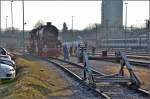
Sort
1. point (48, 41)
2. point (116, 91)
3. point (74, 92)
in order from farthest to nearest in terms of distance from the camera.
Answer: point (48, 41), point (116, 91), point (74, 92)

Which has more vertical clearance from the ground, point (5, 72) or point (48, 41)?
point (48, 41)

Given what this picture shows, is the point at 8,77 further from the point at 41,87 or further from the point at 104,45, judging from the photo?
the point at 104,45

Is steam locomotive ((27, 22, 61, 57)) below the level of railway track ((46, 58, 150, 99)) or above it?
above

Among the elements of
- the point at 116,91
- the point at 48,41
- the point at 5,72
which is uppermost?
the point at 48,41

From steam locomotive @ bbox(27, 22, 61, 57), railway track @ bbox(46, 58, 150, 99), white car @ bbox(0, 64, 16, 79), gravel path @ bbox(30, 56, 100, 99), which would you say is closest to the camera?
gravel path @ bbox(30, 56, 100, 99)

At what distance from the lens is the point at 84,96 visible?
15812 mm

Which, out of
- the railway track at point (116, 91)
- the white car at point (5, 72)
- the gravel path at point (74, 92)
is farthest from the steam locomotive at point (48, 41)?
the gravel path at point (74, 92)

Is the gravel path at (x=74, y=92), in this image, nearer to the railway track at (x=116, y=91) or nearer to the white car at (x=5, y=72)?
the railway track at (x=116, y=91)

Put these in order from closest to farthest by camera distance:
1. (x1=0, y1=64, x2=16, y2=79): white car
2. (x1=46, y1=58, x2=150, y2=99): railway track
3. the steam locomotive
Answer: (x1=46, y1=58, x2=150, y2=99): railway track, (x1=0, y1=64, x2=16, y2=79): white car, the steam locomotive

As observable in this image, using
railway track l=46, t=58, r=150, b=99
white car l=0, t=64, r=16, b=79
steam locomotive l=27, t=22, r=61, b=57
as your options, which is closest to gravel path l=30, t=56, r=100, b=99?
railway track l=46, t=58, r=150, b=99

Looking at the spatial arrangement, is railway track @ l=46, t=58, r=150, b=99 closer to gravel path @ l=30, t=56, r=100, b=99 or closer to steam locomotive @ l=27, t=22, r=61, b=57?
gravel path @ l=30, t=56, r=100, b=99

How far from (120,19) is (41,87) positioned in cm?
11613

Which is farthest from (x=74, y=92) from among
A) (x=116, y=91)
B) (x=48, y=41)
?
(x=48, y=41)

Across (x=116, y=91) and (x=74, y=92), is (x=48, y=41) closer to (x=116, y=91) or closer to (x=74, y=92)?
(x=116, y=91)
